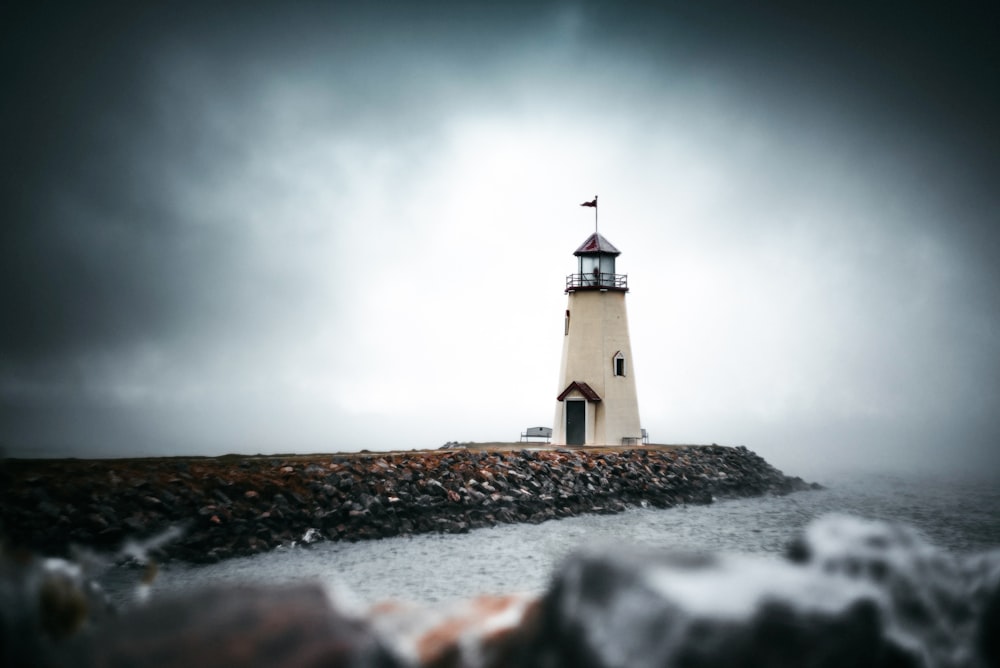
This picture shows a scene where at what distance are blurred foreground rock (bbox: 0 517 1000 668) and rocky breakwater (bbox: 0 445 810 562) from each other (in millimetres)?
9407

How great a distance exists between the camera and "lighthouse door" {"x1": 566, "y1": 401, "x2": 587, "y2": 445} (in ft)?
106

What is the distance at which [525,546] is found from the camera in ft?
61.9

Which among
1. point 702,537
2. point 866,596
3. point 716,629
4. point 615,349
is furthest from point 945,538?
point 716,629

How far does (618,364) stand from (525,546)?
576 inches

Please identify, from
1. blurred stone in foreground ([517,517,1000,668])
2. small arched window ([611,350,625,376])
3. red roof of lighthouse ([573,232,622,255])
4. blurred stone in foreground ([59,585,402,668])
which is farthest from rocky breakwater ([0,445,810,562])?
blurred stone in foreground ([517,517,1000,668])

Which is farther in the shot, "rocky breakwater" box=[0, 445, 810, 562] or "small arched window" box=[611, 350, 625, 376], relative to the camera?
"small arched window" box=[611, 350, 625, 376]

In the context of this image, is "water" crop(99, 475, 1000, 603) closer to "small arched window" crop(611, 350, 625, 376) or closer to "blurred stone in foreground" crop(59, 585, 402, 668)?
"blurred stone in foreground" crop(59, 585, 402, 668)

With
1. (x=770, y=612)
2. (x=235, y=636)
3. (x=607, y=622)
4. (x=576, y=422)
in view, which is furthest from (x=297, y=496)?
(x=576, y=422)

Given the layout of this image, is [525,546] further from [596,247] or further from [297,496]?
[596,247]

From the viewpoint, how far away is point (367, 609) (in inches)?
323

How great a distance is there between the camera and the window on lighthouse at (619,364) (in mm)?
32031

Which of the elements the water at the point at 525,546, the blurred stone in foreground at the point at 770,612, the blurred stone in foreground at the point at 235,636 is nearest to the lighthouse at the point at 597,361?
the water at the point at 525,546

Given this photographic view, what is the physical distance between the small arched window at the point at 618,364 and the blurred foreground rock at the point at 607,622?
79.1 feet

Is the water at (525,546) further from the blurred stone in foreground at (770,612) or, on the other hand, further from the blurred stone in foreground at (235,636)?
the blurred stone in foreground at (235,636)
